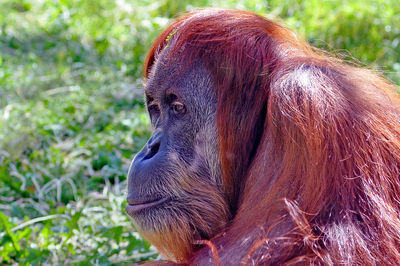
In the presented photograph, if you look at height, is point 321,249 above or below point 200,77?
below

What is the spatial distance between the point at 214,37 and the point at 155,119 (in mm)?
445

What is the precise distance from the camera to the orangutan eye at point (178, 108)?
2.47 meters

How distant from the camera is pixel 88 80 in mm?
4965

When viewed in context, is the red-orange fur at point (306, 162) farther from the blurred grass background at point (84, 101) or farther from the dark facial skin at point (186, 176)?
the blurred grass background at point (84, 101)

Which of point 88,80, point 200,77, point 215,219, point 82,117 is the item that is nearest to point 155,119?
point 200,77

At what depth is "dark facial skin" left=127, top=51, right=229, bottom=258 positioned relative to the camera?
240 centimetres

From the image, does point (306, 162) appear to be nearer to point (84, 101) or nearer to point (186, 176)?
point (186, 176)

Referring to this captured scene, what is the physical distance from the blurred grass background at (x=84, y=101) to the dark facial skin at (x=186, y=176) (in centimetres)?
68

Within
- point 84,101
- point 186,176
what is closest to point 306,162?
point 186,176

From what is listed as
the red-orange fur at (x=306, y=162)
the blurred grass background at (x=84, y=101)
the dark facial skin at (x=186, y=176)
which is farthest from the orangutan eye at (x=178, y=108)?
the blurred grass background at (x=84, y=101)

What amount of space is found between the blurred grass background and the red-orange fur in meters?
0.76

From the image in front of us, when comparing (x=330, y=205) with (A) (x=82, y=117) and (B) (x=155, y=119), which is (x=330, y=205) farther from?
(A) (x=82, y=117)

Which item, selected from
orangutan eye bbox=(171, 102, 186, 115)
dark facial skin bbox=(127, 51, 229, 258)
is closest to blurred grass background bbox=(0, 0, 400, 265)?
dark facial skin bbox=(127, 51, 229, 258)

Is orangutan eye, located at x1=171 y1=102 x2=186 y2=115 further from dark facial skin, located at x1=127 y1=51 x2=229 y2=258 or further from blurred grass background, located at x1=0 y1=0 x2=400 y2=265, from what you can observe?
blurred grass background, located at x1=0 y1=0 x2=400 y2=265
